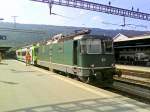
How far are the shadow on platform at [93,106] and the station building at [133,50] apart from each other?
17.5 m

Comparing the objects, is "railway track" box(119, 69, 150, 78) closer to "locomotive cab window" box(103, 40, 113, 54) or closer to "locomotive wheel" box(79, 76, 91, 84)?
"locomotive cab window" box(103, 40, 113, 54)

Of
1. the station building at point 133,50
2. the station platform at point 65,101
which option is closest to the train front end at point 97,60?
the station platform at point 65,101

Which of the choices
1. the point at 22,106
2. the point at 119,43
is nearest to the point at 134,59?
the point at 119,43

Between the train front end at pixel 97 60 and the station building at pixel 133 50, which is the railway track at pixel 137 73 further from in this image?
the train front end at pixel 97 60

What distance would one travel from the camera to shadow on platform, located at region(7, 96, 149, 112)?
1040 centimetres

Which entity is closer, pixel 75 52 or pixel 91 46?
pixel 91 46

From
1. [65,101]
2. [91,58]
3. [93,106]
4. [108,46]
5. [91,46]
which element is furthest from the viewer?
[108,46]

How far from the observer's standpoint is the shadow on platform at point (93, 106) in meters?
10.4

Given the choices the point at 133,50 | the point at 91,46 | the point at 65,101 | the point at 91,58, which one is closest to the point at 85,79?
the point at 91,58

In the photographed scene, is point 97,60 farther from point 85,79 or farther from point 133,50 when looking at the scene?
point 133,50

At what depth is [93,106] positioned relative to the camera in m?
10.9

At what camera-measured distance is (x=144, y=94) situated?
17.1m

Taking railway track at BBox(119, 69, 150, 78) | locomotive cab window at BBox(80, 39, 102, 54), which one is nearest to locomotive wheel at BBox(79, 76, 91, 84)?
locomotive cab window at BBox(80, 39, 102, 54)

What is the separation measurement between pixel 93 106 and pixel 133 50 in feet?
80.8
